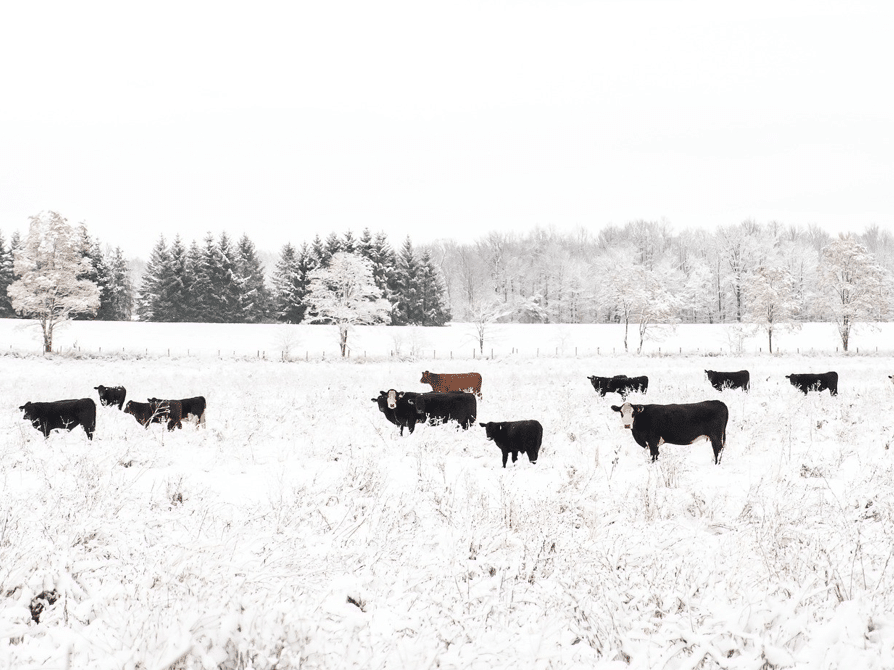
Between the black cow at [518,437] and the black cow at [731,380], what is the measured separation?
40.8 feet

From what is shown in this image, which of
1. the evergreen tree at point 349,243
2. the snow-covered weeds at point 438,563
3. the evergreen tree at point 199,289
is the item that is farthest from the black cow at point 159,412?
the evergreen tree at point 199,289

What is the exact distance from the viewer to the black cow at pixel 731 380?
18.1 m

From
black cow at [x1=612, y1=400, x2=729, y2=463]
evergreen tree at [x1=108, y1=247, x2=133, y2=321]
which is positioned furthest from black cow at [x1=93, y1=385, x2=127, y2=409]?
evergreen tree at [x1=108, y1=247, x2=133, y2=321]

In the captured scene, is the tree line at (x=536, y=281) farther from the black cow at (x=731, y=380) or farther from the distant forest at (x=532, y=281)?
the black cow at (x=731, y=380)

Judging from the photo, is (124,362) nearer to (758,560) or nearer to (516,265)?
(758,560)

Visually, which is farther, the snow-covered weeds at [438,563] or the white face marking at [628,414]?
the white face marking at [628,414]

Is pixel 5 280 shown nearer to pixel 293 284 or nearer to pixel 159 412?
pixel 293 284

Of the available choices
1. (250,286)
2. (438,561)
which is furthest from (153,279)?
(438,561)

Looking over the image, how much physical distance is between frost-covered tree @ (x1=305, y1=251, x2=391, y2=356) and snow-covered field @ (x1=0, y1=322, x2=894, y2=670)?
30.1 metres

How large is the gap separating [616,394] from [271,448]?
13555mm

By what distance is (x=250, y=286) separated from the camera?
200ft

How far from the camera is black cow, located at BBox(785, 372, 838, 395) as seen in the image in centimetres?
1655

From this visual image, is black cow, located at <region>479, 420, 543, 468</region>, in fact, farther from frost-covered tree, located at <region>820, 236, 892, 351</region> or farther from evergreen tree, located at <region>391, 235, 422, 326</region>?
evergreen tree, located at <region>391, 235, 422, 326</region>

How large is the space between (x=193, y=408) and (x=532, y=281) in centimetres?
6289
